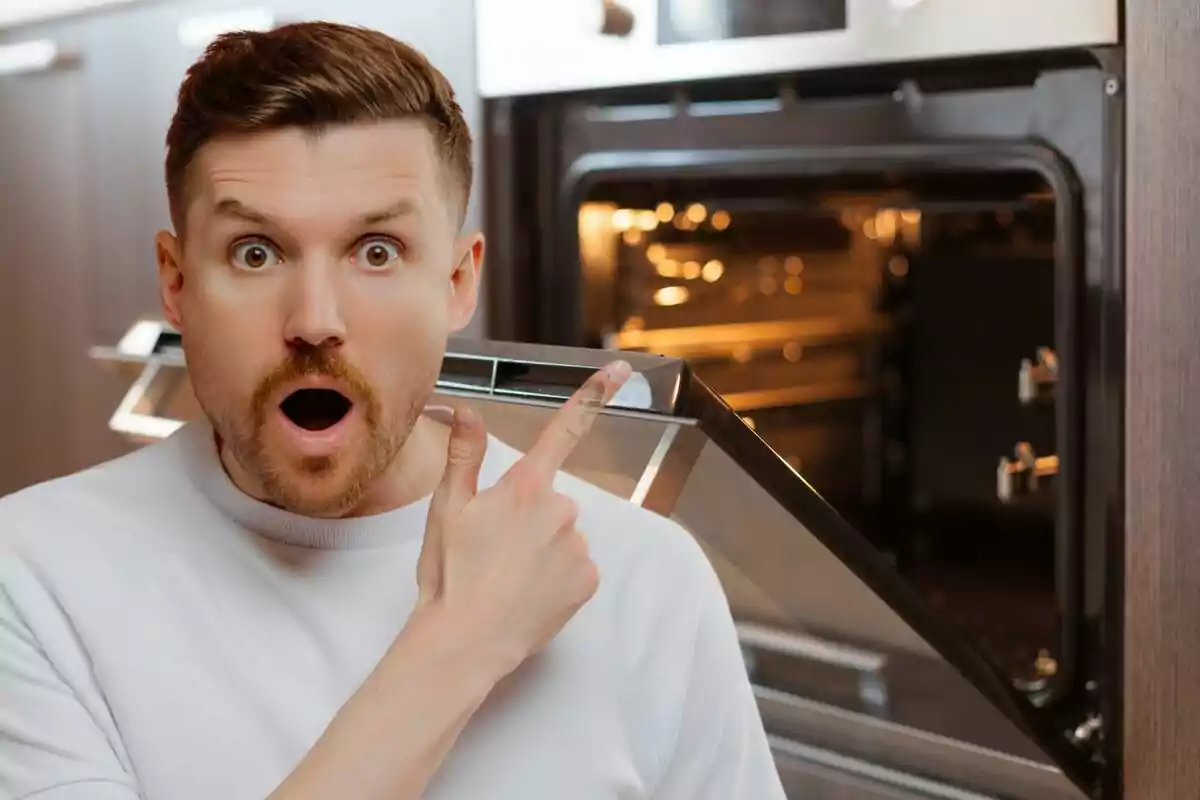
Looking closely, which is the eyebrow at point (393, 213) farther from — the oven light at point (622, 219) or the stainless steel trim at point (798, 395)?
the stainless steel trim at point (798, 395)

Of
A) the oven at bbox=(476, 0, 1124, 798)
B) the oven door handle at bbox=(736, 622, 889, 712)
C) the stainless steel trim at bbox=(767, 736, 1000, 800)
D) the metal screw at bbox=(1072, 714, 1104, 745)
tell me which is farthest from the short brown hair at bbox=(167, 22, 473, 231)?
the metal screw at bbox=(1072, 714, 1104, 745)

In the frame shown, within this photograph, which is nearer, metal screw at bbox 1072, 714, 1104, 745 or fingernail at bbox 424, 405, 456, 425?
fingernail at bbox 424, 405, 456, 425

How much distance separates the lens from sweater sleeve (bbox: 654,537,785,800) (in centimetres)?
67

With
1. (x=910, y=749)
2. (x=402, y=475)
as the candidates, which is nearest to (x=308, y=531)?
(x=402, y=475)

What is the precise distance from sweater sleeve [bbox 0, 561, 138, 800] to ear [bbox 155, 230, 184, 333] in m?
0.13

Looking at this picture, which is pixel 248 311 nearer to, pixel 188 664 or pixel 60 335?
pixel 188 664

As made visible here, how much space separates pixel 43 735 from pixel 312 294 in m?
0.21

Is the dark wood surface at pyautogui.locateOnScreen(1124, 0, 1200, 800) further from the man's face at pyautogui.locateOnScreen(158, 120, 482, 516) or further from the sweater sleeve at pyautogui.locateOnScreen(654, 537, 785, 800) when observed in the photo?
the man's face at pyautogui.locateOnScreen(158, 120, 482, 516)

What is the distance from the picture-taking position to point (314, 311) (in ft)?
1.79

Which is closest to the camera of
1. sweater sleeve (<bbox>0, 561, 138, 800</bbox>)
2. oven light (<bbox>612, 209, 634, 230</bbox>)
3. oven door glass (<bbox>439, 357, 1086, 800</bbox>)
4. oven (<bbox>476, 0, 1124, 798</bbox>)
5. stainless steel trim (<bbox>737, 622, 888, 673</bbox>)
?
sweater sleeve (<bbox>0, 561, 138, 800</bbox>)

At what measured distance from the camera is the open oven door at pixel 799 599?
64cm

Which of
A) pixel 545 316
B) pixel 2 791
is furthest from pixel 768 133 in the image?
pixel 2 791

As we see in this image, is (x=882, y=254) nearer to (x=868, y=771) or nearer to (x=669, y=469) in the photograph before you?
(x=868, y=771)

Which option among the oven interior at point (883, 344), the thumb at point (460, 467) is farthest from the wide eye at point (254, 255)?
the oven interior at point (883, 344)
